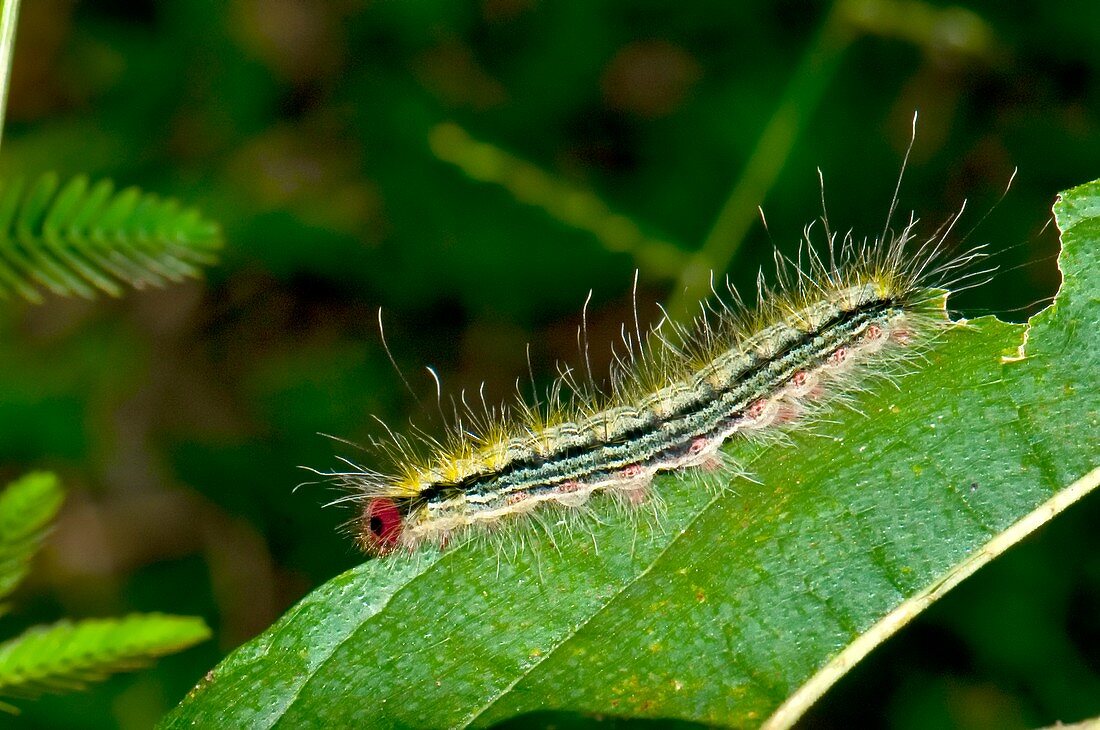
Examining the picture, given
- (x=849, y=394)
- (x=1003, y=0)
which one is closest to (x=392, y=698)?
(x=849, y=394)

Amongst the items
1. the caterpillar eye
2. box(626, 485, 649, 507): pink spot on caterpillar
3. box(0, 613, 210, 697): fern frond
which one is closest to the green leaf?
the caterpillar eye

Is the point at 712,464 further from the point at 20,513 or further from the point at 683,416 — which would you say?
the point at 20,513

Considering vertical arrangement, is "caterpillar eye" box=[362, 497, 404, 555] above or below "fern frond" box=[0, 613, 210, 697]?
below

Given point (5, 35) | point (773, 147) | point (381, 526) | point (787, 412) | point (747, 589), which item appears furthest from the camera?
point (773, 147)

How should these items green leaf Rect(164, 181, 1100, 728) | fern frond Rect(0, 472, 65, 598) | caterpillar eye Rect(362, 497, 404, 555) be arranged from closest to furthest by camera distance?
fern frond Rect(0, 472, 65, 598) < green leaf Rect(164, 181, 1100, 728) < caterpillar eye Rect(362, 497, 404, 555)

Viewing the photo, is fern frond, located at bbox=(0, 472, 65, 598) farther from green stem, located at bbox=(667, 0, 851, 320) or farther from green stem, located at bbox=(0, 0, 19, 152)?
green stem, located at bbox=(667, 0, 851, 320)

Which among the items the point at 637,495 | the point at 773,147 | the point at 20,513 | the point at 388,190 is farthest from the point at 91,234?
the point at 773,147

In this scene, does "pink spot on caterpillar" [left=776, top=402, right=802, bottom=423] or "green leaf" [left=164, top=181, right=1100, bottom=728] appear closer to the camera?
"green leaf" [left=164, top=181, right=1100, bottom=728]
